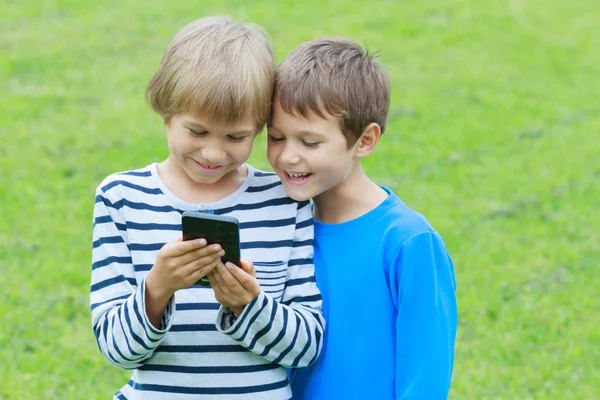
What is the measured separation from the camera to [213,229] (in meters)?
2.35

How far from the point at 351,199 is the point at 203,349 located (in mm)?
606

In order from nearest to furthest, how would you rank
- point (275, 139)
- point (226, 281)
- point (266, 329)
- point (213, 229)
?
point (213, 229), point (226, 281), point (266, 329), point (275, 139)

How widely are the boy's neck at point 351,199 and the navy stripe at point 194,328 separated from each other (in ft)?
1.55

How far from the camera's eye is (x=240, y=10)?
10398mm

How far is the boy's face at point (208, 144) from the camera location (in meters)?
2.60

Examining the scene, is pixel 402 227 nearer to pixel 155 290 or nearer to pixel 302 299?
pixel 302 299

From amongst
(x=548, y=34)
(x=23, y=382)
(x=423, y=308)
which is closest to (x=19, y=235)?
(x=23, y=382)

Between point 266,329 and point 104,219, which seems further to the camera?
point 104,219

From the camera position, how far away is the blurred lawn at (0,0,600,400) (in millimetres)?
4766

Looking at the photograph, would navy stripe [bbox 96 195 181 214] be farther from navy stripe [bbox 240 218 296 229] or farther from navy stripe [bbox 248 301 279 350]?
navy stripe [bbox 248 301 279 350]

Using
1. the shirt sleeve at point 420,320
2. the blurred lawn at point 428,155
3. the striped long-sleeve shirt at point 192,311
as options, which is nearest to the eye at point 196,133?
the striped long-sleeve shirt at point 192,311

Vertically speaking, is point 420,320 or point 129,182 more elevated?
point 129,182

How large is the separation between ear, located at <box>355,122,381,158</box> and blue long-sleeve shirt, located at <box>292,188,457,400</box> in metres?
0.17

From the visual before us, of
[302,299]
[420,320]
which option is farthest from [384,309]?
[302,299]
